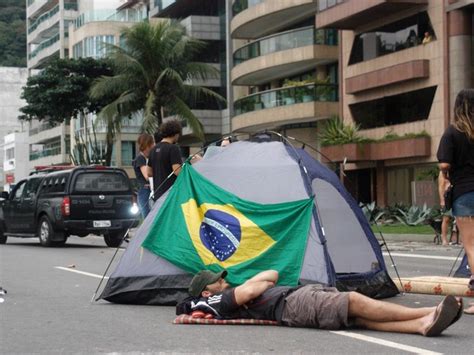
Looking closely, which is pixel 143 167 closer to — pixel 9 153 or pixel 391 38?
pixel 391 38

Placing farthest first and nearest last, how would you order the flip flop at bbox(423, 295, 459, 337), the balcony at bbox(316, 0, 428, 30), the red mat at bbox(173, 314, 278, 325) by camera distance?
the balcony at bbox(316, 0, 428, 30) → the red mat at bbox(173, 314, 278, 325) → the flip flop at bbox(423, 295, 459, 337)

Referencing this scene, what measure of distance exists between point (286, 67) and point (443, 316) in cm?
3884

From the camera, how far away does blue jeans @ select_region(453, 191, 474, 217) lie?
8141 millimetres

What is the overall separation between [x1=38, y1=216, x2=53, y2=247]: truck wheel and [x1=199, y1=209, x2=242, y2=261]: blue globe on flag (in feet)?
36.0

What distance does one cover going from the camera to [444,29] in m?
34.9

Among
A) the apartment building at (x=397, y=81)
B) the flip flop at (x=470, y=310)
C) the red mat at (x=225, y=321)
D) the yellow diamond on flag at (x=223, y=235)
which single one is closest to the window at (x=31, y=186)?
the yellow diamond on flag at (x=223, y=235)

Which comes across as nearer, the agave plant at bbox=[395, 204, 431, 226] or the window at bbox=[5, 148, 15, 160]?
the agave plant at bbox=[395, 204, 431, 226]

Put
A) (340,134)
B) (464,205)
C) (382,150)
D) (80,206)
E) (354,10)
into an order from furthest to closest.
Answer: (340,134)
(382,150)
(354,10)
(80,206)
(464,205)

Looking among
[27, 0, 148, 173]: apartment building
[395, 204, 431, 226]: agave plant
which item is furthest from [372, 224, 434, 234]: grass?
[27, 0, 148, 173]: apartment building

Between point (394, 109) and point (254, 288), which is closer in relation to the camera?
point (254, 288)

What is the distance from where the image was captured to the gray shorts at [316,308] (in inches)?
275

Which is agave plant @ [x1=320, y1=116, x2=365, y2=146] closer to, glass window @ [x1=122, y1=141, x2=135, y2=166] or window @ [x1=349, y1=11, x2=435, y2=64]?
window @ [x1=349, y1=11, x2=435, y2=64]

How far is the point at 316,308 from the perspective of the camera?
712cm

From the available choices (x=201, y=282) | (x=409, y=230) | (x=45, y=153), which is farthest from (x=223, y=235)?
(x=45, y=153)
